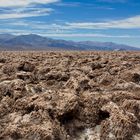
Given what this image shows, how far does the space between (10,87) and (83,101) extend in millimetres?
3106

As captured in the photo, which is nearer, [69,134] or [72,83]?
[69,134]

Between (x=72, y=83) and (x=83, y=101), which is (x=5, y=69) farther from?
(x=83, y=101)

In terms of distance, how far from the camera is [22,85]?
14.1m

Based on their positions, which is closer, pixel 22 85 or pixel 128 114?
pixel 128 114

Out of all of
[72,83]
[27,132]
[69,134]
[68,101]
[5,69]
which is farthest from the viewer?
[5,69]

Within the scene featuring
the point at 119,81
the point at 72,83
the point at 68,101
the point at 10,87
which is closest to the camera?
the point at 68,101

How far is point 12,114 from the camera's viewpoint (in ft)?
36.3

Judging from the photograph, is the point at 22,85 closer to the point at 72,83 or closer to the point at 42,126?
the point at 72,83

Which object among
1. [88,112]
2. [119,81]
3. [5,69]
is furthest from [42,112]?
[5,69]

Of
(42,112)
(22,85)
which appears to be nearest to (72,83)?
(22,85)

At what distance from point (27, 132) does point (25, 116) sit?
985 millimetres

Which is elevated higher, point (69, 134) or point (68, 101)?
point (68, 101)

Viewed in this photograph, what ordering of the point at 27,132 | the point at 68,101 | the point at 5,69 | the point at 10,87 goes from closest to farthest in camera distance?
the point at 27,132, the point at 68,101, the point at 10,87, the point at 5,69

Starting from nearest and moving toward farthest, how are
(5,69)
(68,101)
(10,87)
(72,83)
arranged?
(68,101) < (10,87) < (72,83) < (5,69)
